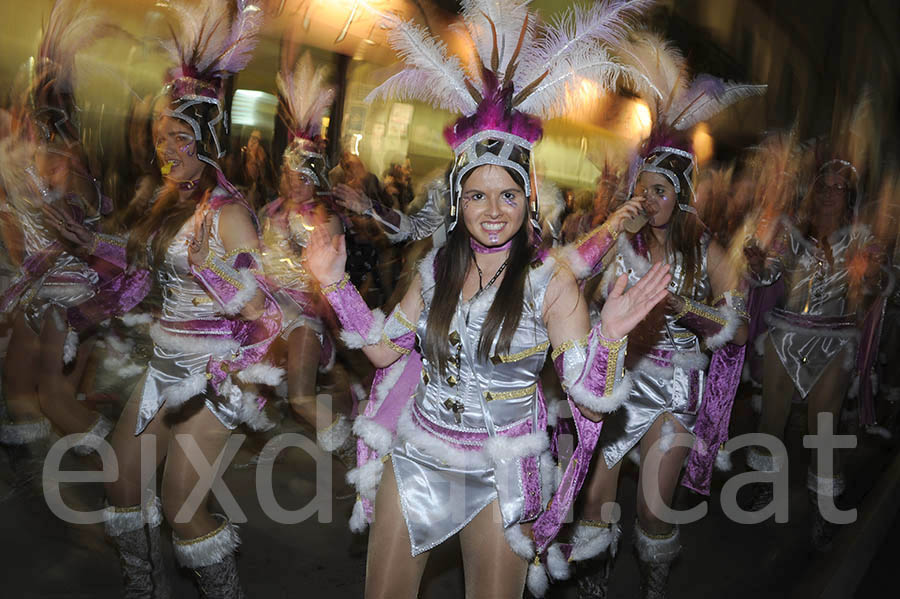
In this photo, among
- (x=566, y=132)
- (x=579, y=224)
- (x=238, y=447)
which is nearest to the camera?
(x=238, y=447)

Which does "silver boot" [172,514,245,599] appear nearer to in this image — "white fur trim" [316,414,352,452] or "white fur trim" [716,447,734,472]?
"white fur trim" [316,414,352,452]

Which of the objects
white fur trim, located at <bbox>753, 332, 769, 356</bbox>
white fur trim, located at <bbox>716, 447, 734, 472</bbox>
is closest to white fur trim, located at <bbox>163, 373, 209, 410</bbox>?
white fur trim, located at <bbox>716, 447, 734, 472</bbox>

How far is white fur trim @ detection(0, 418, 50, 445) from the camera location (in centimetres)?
479

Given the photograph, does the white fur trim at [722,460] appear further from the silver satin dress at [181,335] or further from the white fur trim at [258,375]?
the silver satin dress at [181,335]

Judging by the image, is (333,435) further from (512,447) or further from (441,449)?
(512,447)

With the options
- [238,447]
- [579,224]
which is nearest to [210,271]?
[238,447]

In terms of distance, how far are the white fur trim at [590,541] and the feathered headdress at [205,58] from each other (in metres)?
2.62

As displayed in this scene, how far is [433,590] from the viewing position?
409 cm

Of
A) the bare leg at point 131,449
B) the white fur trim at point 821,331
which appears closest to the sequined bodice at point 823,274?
the white fur trim at point 821,331

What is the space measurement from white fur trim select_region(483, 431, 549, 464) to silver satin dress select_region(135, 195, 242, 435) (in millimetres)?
1325

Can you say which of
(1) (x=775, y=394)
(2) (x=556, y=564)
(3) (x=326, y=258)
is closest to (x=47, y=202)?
(3) (x=326, y=258)

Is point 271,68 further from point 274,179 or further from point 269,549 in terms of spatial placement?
point 269,549

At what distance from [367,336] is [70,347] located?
278 centimetres

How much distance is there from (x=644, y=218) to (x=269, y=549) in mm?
2867
